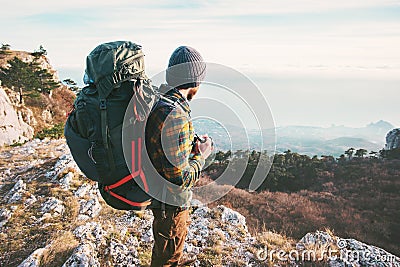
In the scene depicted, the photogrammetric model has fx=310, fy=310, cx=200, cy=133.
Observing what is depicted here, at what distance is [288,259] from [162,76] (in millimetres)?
3917

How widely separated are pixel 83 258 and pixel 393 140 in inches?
1325

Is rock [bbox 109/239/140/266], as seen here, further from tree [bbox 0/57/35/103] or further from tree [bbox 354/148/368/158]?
tree [bbox 354/148/368/158]

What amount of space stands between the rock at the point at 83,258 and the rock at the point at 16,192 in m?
2.85

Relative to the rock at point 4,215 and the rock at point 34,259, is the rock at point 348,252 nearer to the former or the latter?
the rock at point 34,259

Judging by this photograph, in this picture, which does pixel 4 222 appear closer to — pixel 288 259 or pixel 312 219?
pixel 288 259

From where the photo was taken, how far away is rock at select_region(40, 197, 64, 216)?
607 centimetres

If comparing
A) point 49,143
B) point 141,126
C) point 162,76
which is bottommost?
point 49,143

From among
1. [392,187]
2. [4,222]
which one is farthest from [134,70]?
[392,187]

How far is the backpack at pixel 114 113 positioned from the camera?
242cm

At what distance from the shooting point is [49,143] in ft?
42.8

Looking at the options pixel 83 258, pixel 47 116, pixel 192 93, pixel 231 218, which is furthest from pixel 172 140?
pixel 47 116

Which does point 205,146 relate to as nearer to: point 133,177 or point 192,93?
point 192,93

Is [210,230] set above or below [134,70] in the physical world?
below

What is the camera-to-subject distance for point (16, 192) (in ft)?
22.2
